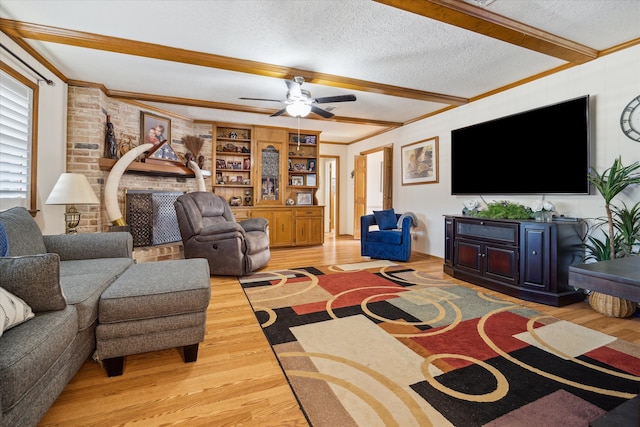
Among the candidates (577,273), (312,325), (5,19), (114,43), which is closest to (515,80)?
(577,273)

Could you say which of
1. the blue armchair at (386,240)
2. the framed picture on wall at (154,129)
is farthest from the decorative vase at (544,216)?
the framed picture on wall at (154,129)

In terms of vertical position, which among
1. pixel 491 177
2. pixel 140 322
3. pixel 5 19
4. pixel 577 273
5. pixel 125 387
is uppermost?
pixel 5 19

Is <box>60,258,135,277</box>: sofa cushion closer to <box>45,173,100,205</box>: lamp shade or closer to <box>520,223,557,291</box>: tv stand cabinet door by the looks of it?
<box>45,173,100,205</box>: lamp shade

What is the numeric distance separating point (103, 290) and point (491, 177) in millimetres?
4086

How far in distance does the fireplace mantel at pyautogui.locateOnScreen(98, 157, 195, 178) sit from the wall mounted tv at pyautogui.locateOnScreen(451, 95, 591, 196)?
165 inches

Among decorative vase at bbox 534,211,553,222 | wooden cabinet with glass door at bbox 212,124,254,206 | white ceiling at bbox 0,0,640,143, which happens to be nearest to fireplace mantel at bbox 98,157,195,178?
wooden cabinet with glass door at bbox 212,124,254,206

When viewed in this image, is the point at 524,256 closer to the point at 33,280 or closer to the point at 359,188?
the point at 33,280

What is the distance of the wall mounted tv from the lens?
286 cm

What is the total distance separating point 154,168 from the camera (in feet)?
13.9

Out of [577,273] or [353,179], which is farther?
[353,179]

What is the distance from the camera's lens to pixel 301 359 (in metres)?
1.75

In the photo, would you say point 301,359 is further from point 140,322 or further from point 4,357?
point 4,357

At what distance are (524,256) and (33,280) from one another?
3.67 metres

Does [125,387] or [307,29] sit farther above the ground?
[307,29]
